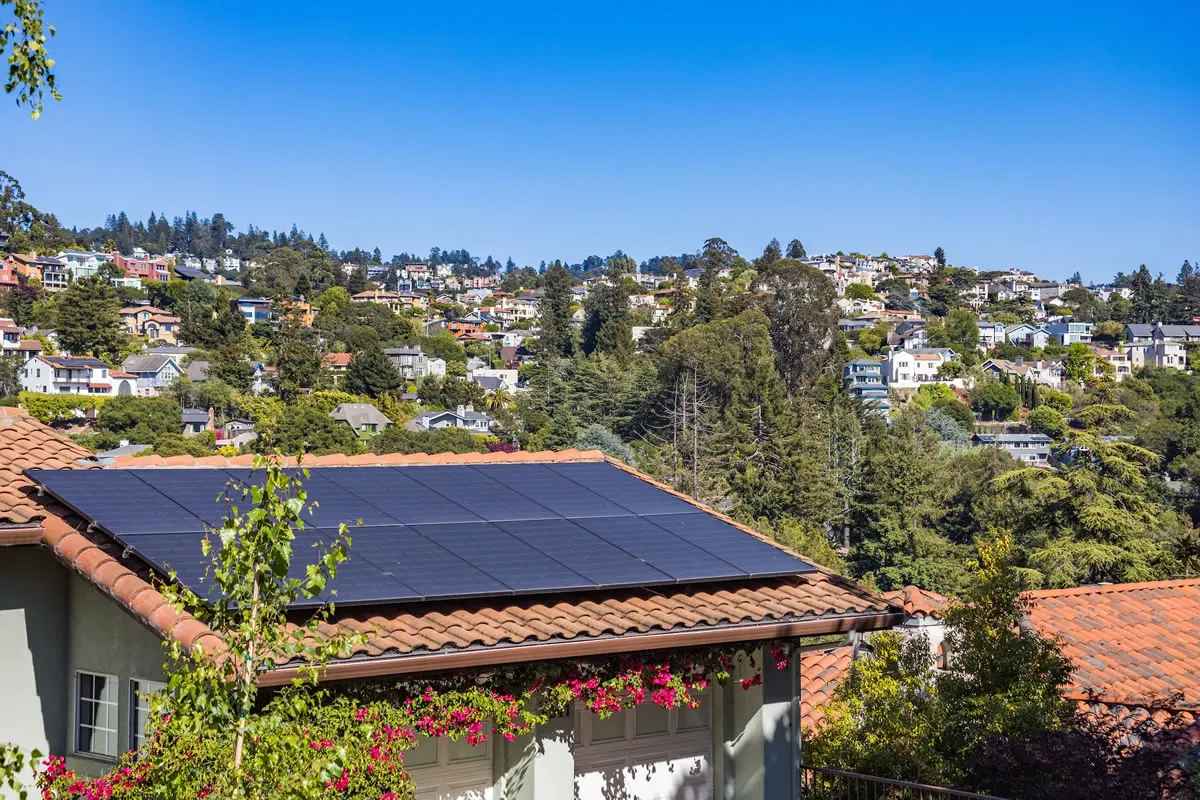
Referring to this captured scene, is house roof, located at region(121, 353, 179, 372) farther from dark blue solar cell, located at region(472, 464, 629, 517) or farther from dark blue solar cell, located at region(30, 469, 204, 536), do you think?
dark blue solar cell, located at region(30, 469, 204, 536)

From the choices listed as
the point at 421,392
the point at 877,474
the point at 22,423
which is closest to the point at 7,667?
the point at 22,423

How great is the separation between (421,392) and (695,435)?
55.8 m

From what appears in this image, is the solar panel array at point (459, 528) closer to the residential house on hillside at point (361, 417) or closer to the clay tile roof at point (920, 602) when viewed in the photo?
the clay tile roof at point (920, 602)

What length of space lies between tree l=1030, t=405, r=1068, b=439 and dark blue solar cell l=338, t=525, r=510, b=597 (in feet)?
404

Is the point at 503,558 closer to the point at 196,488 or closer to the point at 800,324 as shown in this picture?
the point at 196,488

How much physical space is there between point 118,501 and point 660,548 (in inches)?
170

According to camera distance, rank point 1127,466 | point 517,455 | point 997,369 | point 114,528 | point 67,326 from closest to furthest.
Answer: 1. point 114,528
2. point 517,455
3. point 1127,466
4. point 67,326
5. point 997,369

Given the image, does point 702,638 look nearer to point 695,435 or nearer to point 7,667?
point 7,667

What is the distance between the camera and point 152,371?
383 feet

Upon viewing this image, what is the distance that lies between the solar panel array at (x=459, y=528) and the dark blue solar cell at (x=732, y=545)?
18 mm

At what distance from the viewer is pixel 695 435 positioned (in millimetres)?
75625

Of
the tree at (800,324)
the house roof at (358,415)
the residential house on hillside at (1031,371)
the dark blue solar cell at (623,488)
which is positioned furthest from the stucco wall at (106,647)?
the residential house on hillside at (1031,371)

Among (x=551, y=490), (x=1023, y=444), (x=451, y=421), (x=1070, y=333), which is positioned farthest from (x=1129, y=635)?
(x=1070, y=333)

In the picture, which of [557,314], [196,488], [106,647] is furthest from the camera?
[557,314]
